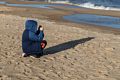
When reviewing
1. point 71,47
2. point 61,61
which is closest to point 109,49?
point 71,47

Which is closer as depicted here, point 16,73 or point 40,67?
point 16,73

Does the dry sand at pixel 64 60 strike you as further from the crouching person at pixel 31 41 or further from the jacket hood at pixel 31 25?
the jacket hood at pixel 31 25

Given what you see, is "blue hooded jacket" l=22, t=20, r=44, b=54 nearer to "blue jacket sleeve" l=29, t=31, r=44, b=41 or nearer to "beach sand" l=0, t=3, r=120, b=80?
"blue jacket sleeve" l=29, t=31, r=44, b=41

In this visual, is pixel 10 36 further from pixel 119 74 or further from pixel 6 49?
pixel 119 74

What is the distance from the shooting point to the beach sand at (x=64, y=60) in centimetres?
916

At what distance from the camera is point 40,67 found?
390 inches

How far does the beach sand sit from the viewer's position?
30.1 feet

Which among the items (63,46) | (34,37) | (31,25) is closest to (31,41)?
(34,37)

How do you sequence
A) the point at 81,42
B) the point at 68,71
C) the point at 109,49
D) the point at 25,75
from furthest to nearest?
the point at 81,42, the point at 109,49, the point at 68,71, the point at 25,75

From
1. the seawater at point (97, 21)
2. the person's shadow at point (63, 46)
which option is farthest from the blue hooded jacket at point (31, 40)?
the seawater at point (97, 21)

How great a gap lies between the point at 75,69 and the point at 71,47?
338cm

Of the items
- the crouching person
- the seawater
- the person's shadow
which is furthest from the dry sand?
the seawater

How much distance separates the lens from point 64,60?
35.8 ft

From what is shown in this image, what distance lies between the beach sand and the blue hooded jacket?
0.85ft
